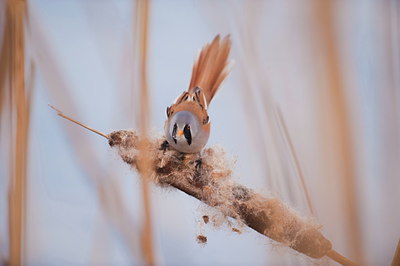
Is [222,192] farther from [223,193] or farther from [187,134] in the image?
[187,134]

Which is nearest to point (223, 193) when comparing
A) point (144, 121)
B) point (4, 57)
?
point (144, 121)

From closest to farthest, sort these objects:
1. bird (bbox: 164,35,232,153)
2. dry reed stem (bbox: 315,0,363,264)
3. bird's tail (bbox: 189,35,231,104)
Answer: dry reed stem (bbox: 315,0,363,264) < bird (bbox: 164,35,232,153) < bird's tail (bbox: 189,35,231,104)

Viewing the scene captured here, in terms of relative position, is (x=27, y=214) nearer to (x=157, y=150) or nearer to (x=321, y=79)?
(x=157, y=150)

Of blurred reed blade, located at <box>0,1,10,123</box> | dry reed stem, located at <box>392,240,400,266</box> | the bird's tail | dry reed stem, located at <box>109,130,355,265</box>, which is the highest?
the bird's tail

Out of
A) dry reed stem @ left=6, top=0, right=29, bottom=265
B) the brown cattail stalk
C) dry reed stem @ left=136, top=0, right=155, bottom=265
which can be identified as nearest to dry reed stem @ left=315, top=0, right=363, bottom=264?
the brown cattail stalk

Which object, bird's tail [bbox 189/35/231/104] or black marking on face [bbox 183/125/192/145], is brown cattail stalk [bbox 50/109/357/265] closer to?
black marking on face [bbox 183/125/192/145]

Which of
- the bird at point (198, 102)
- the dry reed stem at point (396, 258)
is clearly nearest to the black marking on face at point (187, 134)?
the bird at point (198, 102)
